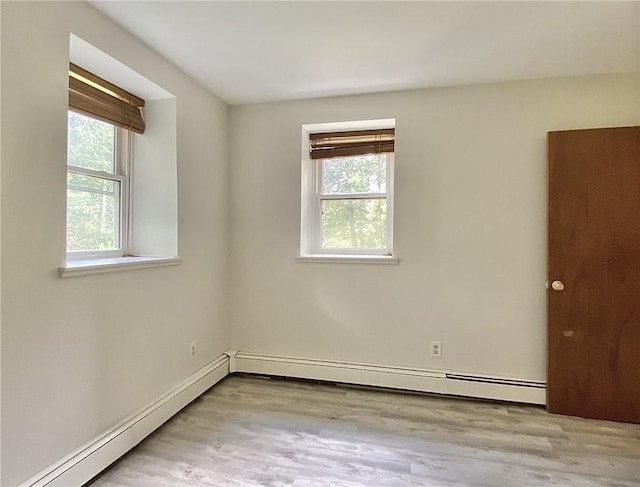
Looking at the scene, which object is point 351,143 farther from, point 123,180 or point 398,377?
point 398,377

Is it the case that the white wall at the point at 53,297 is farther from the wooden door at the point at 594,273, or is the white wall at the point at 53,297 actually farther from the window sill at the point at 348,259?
the wooden door at the point at 594,273

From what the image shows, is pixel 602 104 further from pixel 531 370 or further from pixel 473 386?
pixel 473 386

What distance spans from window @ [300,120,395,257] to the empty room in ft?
0.06

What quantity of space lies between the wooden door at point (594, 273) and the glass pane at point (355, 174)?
1129mm

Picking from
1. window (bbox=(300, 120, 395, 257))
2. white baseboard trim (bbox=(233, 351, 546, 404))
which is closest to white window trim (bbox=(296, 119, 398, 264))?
window (bbox=(300, 120, 395, 257))

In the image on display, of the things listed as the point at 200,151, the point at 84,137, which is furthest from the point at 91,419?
the point at 200,151

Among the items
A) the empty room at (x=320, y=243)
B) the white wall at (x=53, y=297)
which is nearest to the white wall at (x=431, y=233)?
the empty room at (x=320, y=243)

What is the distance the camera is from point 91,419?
1774 mm

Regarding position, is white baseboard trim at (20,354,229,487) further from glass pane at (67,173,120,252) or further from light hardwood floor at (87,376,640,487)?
glass pane at (67,173,120,252)

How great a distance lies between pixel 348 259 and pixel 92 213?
167 cm

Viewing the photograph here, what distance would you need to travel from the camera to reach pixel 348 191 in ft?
9.87

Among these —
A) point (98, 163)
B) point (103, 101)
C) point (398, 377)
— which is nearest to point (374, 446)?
point (398, 377)

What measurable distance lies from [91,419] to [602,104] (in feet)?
11.2

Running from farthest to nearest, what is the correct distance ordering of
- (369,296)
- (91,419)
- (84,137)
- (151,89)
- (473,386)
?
→ (369,296) → (473,386) → (151,89) → (84,137) → (91,419)
